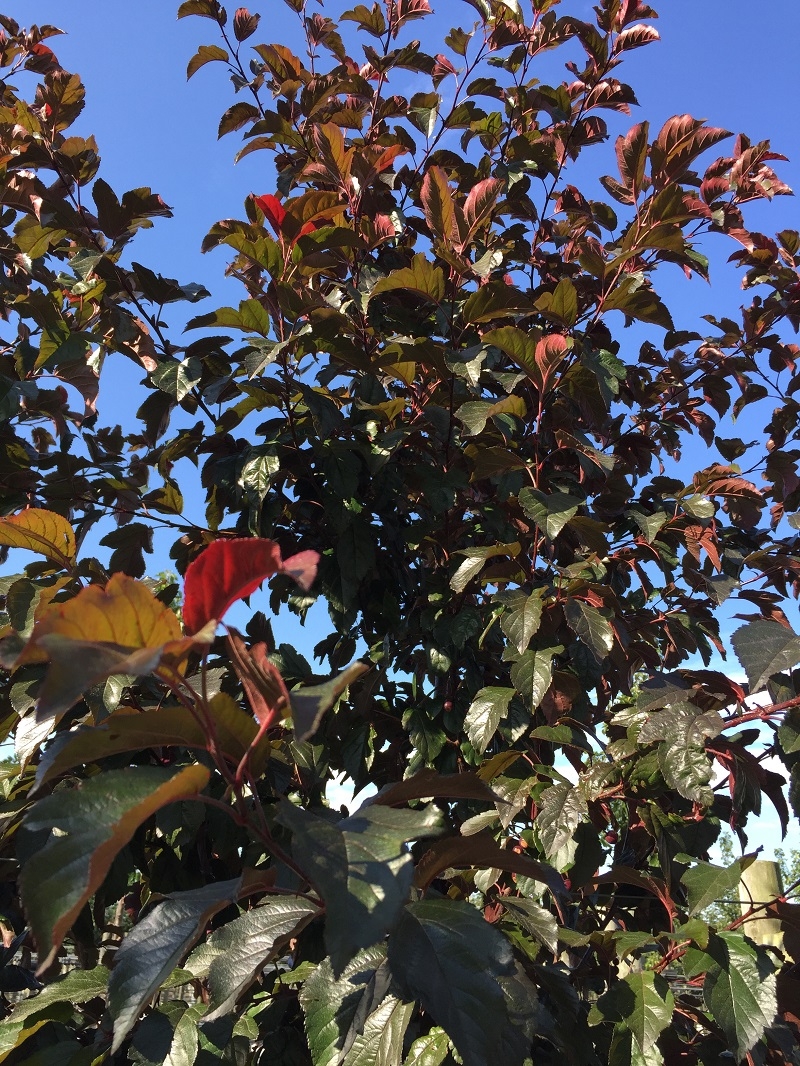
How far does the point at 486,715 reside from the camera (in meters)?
1.55

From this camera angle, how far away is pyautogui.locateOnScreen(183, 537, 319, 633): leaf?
692 millimetres

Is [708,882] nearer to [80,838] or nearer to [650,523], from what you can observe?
[650,523]

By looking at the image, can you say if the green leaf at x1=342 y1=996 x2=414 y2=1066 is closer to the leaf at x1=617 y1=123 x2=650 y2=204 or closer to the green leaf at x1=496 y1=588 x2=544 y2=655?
the green leaf at x1=496 y1=588 x2=544 y2=655

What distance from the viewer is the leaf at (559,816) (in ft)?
4.33

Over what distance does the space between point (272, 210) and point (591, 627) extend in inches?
39.7

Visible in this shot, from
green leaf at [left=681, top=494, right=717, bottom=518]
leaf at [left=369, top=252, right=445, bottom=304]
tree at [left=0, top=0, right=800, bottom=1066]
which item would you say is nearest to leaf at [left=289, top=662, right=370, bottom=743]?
tree at [left=0, top=0, right=800, bottom=1066]

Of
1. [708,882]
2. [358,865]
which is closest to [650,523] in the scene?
[708,882]

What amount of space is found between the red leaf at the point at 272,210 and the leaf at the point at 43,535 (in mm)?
722

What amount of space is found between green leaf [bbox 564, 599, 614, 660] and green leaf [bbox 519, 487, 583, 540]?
14 cm

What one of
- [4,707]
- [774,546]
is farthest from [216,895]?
[774,546]

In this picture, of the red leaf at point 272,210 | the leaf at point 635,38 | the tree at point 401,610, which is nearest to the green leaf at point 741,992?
the tree at point 401,610

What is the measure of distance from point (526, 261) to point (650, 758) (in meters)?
1.38

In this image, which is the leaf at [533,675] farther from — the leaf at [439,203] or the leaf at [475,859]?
the leaf at [439,203]

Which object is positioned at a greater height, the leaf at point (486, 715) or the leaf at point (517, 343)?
the leaf at point (517, 343)
